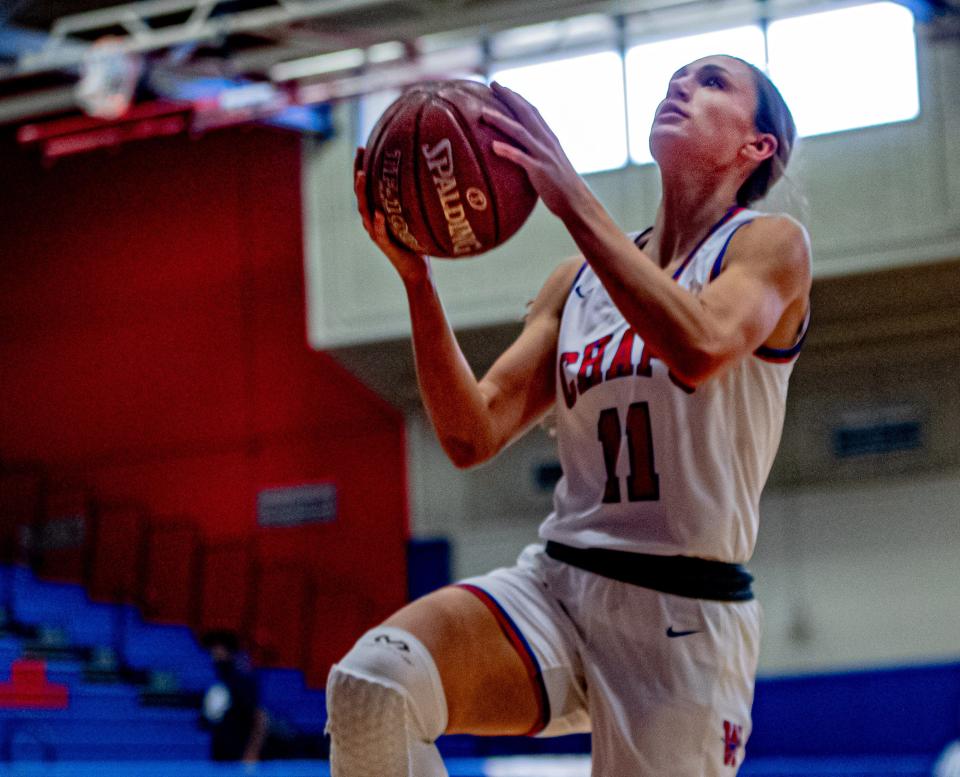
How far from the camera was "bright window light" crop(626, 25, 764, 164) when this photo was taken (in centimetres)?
952

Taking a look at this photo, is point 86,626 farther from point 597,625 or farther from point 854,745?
point 597,625

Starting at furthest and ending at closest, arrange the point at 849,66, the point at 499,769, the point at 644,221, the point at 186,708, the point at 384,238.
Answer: the point at 186,708, the point at 644,221, the point at 849,66, the point at 499,769, the point at 384,238

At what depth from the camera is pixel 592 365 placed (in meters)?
2.28

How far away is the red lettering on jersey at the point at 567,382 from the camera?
232 centimetres

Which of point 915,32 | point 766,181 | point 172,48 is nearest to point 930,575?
point 915,32

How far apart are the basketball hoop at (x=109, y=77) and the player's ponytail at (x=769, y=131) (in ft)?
26.2

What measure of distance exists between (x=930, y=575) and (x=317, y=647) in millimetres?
5221

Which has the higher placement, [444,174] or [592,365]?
[444,174]

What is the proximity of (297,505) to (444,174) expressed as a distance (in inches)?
385

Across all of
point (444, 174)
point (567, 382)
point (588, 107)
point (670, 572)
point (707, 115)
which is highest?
point (588, 107)

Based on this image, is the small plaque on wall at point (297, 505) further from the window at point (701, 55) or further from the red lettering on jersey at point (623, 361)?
the red lettering on jersey at point (623, 361)

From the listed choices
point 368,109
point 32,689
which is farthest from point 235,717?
point 368,109

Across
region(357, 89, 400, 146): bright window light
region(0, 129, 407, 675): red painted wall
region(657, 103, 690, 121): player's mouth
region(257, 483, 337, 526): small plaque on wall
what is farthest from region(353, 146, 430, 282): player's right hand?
region(257, 483, 337, 526): small plaque on wall

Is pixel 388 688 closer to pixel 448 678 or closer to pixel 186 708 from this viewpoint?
pixel 448 678
